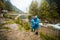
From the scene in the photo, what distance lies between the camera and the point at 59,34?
9.86 ft

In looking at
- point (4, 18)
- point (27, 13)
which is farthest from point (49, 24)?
point (4, 18)

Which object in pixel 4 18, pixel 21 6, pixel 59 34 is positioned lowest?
pixel 59 34

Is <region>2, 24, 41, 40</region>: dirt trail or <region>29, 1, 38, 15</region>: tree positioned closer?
<region>2, 24, 41, 40</region>: dirt trail

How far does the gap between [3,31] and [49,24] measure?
3.25 feet

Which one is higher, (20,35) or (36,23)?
(36,23)

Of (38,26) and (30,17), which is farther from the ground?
(30,17)

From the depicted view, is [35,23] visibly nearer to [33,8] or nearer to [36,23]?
[36,23]

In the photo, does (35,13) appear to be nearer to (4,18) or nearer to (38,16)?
(38,16)

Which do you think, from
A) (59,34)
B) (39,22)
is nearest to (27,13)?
(39,22)

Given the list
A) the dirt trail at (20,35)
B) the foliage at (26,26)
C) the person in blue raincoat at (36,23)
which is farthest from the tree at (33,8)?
the dirt trail at (20,35)

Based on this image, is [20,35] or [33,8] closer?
[20,35]

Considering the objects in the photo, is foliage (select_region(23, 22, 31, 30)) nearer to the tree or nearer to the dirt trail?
the dirt trail

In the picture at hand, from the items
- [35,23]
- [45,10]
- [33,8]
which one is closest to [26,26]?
[35,23]

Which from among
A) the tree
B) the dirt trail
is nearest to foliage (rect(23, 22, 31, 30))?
the dirt trail
